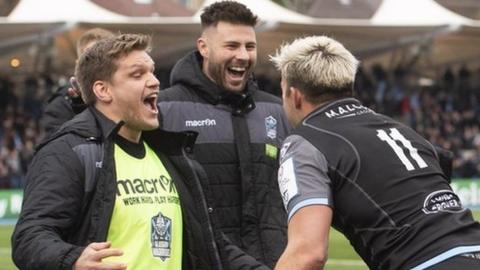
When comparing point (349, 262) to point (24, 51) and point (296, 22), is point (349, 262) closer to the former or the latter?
point (296, 22)

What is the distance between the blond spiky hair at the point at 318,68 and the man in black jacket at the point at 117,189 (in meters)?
0.53

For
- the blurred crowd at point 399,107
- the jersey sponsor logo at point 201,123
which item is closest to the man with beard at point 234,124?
the jersey sponsor logo at point 201,123

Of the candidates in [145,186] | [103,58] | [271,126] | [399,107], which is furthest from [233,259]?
[399,107]

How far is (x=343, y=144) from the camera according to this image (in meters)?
4.54

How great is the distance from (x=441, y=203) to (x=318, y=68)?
0.70 meters

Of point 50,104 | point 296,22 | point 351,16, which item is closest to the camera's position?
point 50,104

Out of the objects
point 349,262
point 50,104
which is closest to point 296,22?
point 349,262

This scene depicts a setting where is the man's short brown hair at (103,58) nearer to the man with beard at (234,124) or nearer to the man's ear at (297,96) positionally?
the man's ear at (297,96)

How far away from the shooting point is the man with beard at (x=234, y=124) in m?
6.08

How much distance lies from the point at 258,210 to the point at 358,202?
1648 millimetres

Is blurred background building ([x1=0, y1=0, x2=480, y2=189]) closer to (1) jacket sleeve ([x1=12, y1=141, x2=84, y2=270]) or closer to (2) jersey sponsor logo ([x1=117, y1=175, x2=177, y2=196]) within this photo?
(2) jersey sponsor logo ([x1=117, y1=175, x2=177, y2=196])

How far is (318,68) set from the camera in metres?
4.64

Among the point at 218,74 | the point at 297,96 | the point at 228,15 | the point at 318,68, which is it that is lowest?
the point at 218,74

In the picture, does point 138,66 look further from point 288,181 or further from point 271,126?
point 271,126
